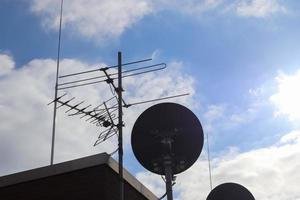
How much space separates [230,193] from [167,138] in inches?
378

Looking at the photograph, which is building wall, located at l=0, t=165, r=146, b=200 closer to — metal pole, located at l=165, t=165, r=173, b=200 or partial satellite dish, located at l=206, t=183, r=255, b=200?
metal pole, located at l=165, t=165, r=173, b=200

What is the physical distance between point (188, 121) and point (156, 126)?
2.14ft

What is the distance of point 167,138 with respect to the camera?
30.5 feet

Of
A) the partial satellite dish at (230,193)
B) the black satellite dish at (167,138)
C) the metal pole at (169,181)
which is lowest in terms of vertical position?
the metal pole at (169,181)

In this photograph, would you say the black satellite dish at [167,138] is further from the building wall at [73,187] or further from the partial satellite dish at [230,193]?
the partial satellite dish at [230,193]

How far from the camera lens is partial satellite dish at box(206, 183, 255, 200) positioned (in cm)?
1794

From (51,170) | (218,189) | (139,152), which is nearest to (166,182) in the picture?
(139,152)

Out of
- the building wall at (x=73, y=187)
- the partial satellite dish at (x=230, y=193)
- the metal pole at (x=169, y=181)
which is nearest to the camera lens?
the metal pole at (x=169, y=181)

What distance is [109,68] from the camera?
12.6 meters

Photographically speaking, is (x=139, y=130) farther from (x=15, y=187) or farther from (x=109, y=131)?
(x=15, y=187)

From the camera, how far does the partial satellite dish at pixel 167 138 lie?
9.24 m

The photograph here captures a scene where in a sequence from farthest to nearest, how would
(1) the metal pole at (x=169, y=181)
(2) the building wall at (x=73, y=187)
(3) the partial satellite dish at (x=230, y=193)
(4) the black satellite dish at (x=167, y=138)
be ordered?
(3) the partial satellite dish at (x=230, y=193), (2) the building wall at (x=73, y=187), (4) the black satellite dish at (x=167, y=138), (1) the metal pole at (x=169, y=181)

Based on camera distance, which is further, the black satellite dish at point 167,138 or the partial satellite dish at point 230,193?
the partial satellite dish at point 230,193

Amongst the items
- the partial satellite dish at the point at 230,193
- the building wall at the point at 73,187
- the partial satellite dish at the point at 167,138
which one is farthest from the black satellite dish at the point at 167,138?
the partial satellite dish at the point at 230,193
